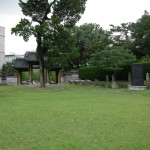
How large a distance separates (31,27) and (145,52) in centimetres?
1774

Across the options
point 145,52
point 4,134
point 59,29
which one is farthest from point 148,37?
point 4,134

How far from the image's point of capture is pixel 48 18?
29188mm

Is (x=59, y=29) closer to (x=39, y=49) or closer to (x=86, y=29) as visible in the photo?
(x=39, y=49)

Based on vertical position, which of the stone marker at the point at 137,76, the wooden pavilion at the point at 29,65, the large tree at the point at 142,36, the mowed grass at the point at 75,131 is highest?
the large tree at the point at 142,36

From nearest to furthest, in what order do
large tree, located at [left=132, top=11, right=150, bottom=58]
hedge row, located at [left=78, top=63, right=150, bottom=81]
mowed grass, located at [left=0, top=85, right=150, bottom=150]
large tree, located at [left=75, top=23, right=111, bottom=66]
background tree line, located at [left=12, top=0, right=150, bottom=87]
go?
mowed grass, located at [left=0, top=85, right=150, bottom=150] → background tree line, located at [left=12, top=0, right=150, bottom=87] → hedge row, located at [left=78, top=63, right=150, bottom=81] → large tree, located at [left=132, top=11, right=150, bottom=58] → large tree, located at [left=75, top=23, right=111, bottom=66]

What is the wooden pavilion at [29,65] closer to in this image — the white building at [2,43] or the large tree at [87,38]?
the large tree at [87,38]

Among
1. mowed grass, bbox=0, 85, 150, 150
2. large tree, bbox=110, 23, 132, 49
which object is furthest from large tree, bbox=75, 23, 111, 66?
mowed grass, bbox=0, 85, 150, 150

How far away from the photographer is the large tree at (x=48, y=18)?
87.5 feet

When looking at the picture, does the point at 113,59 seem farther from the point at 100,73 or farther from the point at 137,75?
the point at 100,73

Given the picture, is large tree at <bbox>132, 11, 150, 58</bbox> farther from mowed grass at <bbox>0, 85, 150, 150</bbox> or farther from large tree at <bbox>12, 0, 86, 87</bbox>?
mowed grass at <bbox>0, 85, 150, 150</bbox>

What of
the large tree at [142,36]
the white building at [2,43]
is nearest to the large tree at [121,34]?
the large tree at [142,36]

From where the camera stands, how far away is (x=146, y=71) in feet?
108

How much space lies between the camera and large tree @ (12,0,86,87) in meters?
26.7

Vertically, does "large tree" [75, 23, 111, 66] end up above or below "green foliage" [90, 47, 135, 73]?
above
